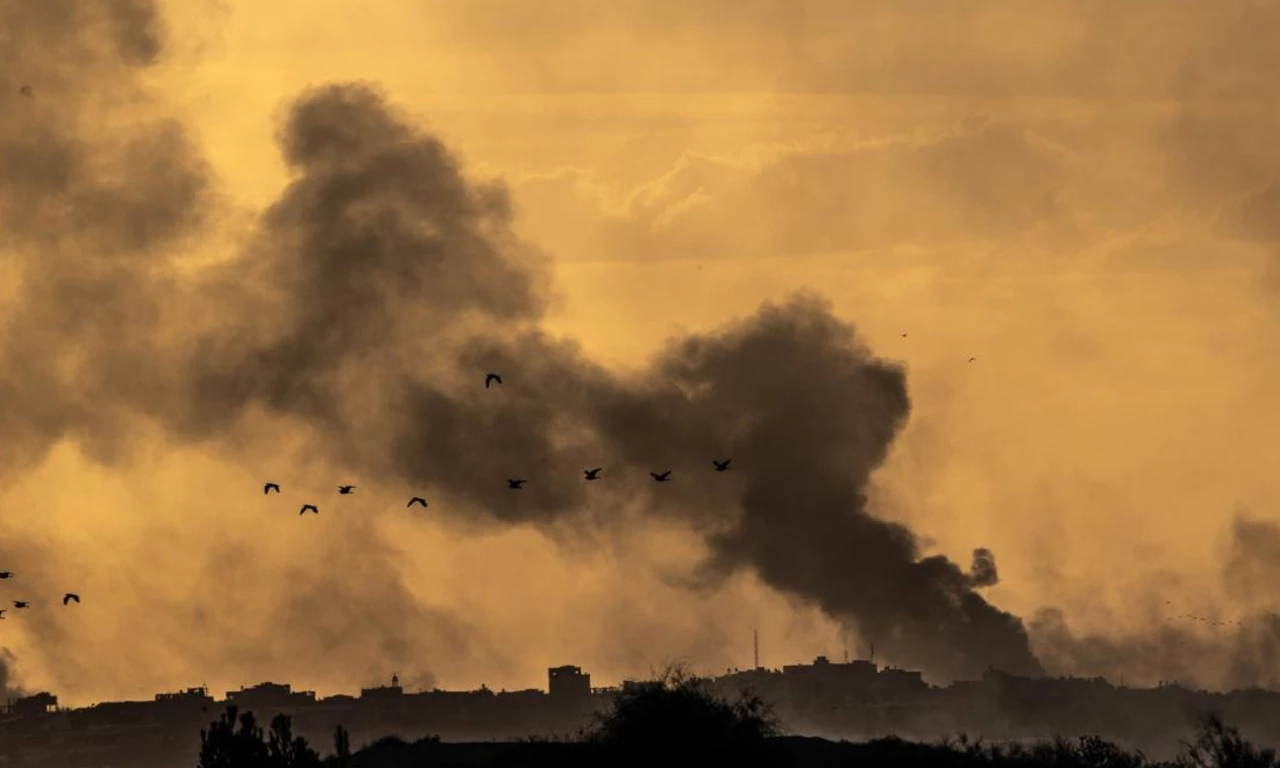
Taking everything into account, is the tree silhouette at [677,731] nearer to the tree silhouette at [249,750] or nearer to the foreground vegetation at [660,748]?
the foreground vegetation at [660,748]

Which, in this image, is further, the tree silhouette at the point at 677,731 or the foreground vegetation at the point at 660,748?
the tree silhouette at the point at 677,731

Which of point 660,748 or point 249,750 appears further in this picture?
point 660,748

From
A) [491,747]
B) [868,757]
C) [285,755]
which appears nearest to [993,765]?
[868,757]

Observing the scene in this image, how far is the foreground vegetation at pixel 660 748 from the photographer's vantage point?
95.1 meters

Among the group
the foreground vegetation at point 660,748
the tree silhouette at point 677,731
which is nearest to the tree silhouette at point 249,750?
the foreground vegetation at point 660,748

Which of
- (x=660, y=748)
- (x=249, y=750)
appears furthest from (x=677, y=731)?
(x=249, y=750)

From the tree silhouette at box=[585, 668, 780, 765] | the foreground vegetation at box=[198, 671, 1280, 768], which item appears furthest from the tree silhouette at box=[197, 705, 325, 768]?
the tree silhouette at box=[585, 668, 780, 765]

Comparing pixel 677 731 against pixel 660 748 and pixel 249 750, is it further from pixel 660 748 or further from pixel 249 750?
pixel 249 750

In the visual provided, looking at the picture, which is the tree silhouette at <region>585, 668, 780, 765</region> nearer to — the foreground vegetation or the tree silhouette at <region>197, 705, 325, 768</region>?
the foreground vegetation

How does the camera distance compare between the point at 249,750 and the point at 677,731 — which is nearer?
the point at 249,750

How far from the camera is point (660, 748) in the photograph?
104562 millimetres

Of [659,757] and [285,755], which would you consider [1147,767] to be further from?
[285,755]

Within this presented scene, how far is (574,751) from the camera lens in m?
108

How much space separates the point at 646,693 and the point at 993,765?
1702cm
